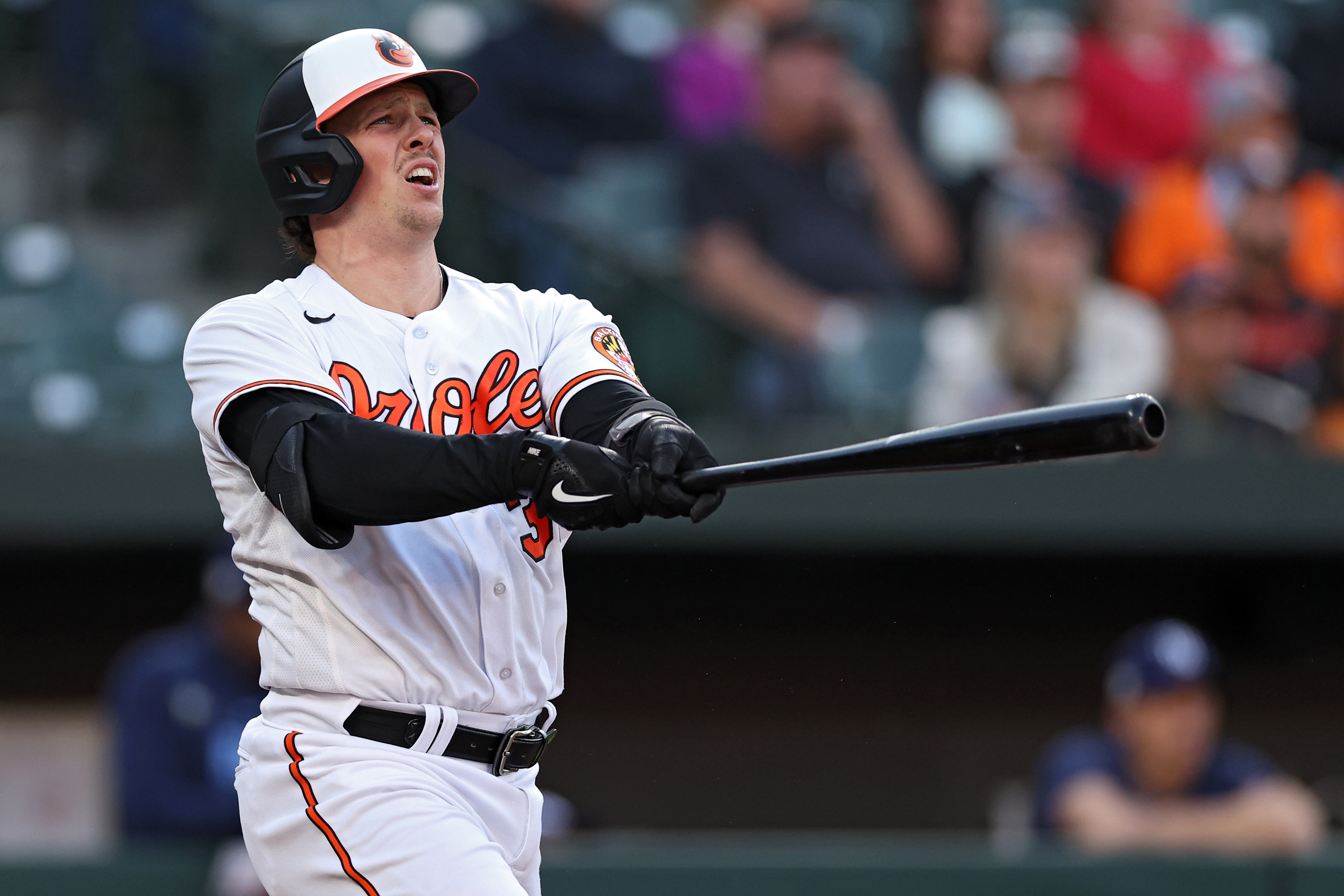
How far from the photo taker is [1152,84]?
6.98 meters

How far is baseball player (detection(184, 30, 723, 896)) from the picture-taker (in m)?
2.32

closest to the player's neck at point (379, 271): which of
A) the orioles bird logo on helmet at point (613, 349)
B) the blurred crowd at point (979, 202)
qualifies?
the orioles bird logo on helmet at point (613, 349)

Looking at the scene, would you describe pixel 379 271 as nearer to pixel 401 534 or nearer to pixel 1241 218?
pixel 401 534

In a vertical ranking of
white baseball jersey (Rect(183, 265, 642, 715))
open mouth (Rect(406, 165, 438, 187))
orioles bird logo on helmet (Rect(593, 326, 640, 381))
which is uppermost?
open mouth (Rect(406, 165, 438, 187))

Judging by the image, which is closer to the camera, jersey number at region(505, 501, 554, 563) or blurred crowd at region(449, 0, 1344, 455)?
jersey number at region(505, 501, 554, 563)

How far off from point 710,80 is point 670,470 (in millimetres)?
4691

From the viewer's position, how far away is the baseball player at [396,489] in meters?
2.32

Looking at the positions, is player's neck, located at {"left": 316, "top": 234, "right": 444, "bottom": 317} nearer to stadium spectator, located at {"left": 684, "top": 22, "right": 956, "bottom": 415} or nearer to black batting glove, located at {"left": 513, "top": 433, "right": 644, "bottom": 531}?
black batting glove, located at {"left": 513, "top": 433, "right": 644, "bottom": 531}

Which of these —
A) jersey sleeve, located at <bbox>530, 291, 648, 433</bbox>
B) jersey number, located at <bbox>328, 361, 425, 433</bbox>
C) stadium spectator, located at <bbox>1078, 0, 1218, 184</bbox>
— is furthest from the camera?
stadium spectator, located at <bbox>1078, 0, 1218, 184</bbox>

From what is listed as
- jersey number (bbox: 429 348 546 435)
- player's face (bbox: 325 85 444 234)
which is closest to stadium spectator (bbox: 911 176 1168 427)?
jersey number (bbox: 429 348 546 435)

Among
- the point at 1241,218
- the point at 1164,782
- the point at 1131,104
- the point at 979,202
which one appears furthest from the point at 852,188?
the point at 1164,782

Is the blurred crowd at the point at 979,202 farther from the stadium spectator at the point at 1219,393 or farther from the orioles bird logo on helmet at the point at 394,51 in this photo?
the orioles bird logo on helmet at the point at 394,51

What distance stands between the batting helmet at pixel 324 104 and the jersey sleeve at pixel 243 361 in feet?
0.69

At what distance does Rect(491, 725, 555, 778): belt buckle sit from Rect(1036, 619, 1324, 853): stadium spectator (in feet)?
10.1
